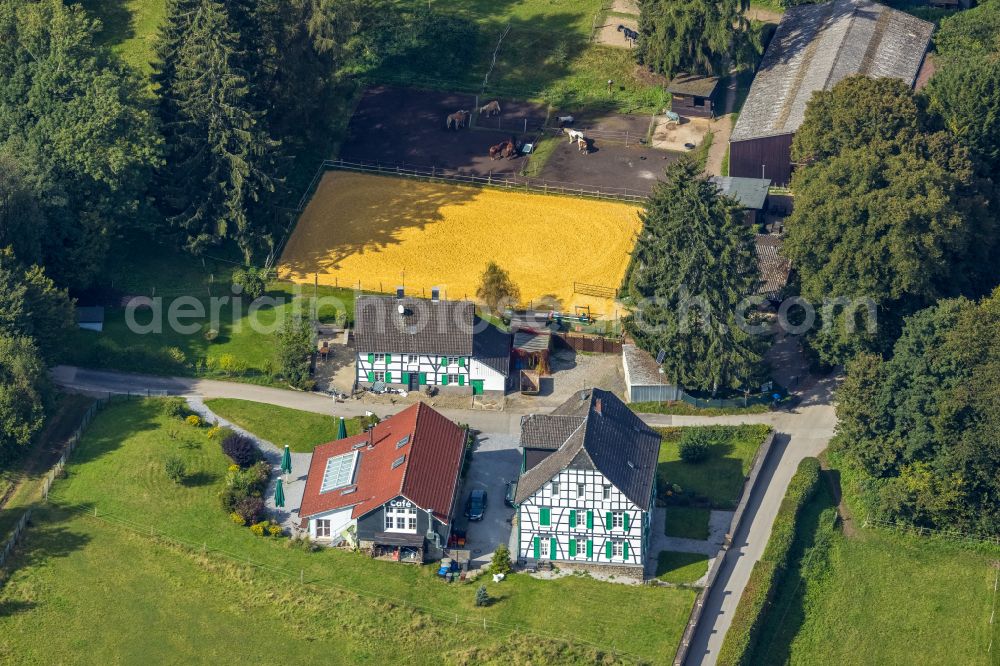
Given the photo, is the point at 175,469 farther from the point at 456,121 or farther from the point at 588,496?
the point at 456,121

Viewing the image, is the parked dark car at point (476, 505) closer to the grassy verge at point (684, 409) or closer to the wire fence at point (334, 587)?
the wire fence at point (334, 587)

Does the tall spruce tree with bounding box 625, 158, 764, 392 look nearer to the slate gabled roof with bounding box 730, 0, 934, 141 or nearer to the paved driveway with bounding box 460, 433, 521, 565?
the paved driveway with bounding box 460, 433, 521, 565

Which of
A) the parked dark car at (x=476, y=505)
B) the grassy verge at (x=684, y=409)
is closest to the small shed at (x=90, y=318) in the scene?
the parked dark car at (x=476, y=505)

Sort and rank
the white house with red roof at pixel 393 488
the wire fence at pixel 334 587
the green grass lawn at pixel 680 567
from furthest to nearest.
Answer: the white house with red roof at pixel 393 488
the green grass lawn at pixel 680 567
the wire fence at pixel 334 587

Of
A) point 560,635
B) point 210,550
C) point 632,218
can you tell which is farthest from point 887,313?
point 210,550

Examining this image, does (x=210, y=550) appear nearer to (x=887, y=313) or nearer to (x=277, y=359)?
(x=277, y=359)

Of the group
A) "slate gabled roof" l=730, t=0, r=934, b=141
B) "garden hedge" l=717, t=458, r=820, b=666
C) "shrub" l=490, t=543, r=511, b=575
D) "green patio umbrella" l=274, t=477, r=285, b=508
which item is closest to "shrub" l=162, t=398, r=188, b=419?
"green patio umbrella" l=274, t=477, r=285, b=508

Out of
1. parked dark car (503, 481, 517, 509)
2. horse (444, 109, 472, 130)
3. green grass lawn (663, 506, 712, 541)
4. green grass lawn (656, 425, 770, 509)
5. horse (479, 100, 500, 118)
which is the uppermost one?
horse (479, 100, 500, 118)
